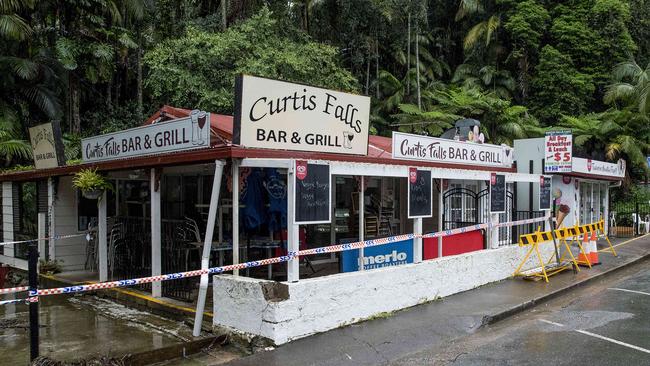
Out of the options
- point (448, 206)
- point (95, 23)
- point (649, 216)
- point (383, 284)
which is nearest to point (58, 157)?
point (383, 284)

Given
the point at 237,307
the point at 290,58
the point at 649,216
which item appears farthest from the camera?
the point at 649,216

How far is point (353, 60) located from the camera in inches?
1154

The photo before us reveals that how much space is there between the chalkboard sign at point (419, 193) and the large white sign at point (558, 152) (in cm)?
704

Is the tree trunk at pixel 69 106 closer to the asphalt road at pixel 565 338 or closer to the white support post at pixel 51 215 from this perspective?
the white support post at pixel 51 215

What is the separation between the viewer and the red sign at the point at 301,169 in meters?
7.04

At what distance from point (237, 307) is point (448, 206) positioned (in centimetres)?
727

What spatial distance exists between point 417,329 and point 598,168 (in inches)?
571

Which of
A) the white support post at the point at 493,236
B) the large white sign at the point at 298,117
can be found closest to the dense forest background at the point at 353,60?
the white support post at the point at 493,236

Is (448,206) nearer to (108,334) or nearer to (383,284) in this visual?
(383,284)

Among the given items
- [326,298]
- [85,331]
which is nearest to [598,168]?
[326,298]

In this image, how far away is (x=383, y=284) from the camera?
8.29 metres

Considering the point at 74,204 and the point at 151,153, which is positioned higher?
the point at 151,153

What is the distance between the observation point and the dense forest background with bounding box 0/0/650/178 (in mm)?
19984

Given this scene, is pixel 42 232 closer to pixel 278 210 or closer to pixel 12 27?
pixel 278 210
